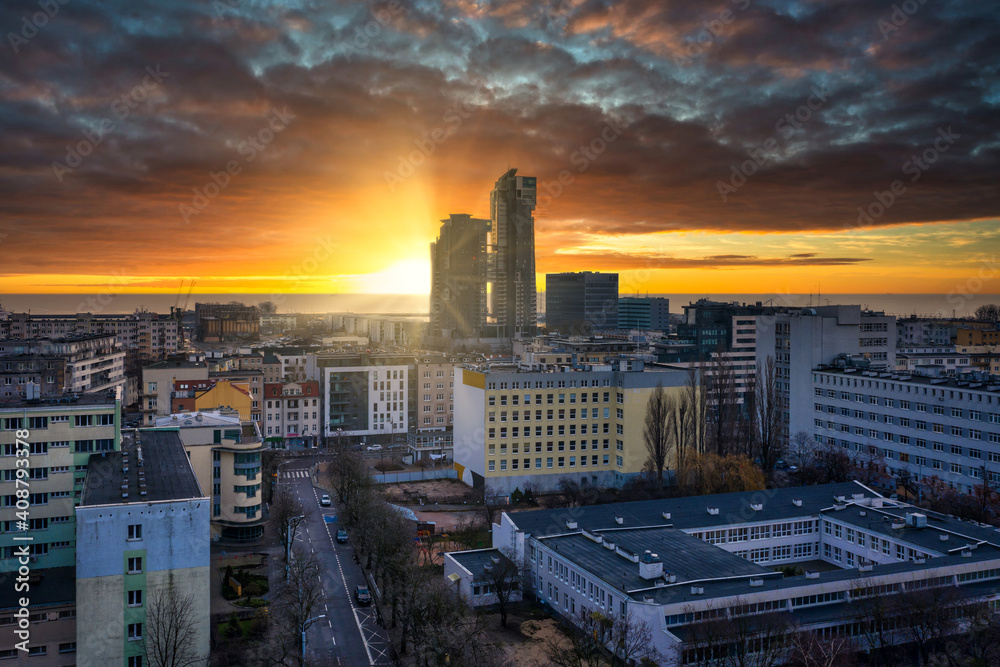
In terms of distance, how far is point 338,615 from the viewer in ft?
89.4

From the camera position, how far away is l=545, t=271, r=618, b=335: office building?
531 feet

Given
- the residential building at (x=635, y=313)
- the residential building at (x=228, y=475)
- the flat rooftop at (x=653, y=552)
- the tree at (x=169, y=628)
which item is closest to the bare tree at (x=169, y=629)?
the tree at (x=169, y=628)

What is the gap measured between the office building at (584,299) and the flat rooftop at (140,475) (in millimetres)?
130982

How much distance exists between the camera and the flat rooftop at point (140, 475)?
876 inches

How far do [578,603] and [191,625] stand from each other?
1260cm

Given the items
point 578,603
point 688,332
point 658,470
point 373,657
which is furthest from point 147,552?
point 688,332

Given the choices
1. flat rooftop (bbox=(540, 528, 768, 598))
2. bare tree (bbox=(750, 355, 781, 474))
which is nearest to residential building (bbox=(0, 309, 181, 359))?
bare tree (bbox=(750, 355, 781, 474))

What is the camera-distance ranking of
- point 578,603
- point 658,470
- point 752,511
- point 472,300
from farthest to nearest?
point 472,300 < point 658,470 < point 752,511 < point 578,603

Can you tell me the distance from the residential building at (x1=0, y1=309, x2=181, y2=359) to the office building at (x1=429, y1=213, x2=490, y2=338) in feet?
160

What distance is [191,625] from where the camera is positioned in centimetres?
2152

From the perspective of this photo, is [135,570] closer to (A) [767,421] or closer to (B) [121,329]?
(A) [767,421]

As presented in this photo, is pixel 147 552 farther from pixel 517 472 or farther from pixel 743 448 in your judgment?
Result: pixel 743 448

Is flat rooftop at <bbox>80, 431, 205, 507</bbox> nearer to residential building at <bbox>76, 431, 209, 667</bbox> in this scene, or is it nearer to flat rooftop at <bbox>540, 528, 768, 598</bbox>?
residential building at <bbox>76, 431, 209, 667</bbox>

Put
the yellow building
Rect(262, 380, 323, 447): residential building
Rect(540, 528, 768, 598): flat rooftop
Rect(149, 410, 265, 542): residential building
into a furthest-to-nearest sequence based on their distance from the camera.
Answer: Rect(262, 380, 323, 447): residential building → the yellow building → Rect(149, 410, 265, 542): residential building → Rect(540, 528, 768, 598): flat rooftop
